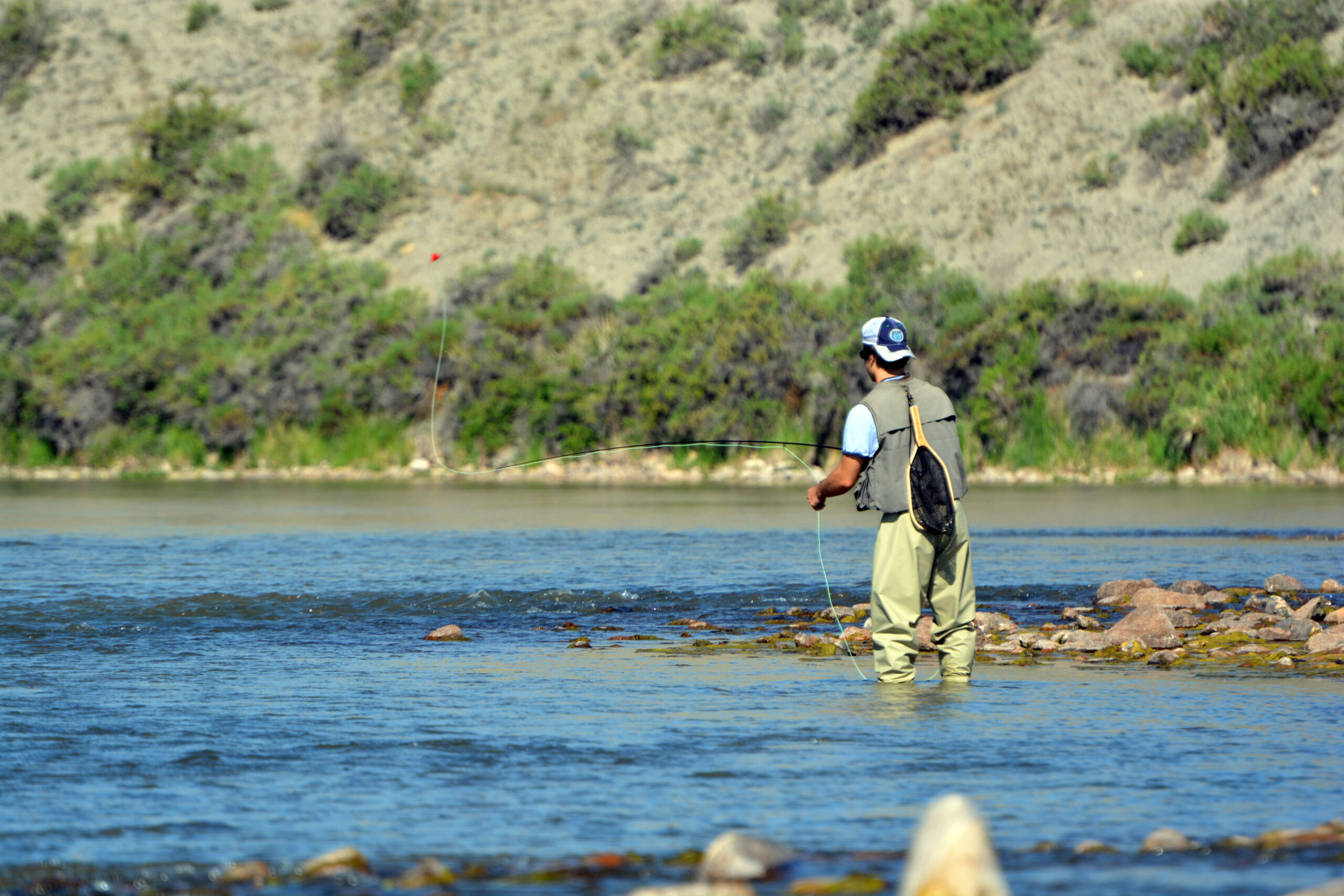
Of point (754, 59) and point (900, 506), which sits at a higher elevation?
point (754, 59)

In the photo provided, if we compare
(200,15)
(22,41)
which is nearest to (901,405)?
(200,15)

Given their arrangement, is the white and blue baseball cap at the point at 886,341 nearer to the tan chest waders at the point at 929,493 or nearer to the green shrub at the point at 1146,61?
the tan chest waders at the point at 929,493

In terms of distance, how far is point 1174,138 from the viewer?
40094 mm

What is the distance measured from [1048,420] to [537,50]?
107 ft

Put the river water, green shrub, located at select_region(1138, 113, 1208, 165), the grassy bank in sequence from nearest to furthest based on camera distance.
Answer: the river water → the grassy bank → green shrub, located at select_region(1138, 113, 1208, 165)

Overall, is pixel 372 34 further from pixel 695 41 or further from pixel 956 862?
pixel 956 862

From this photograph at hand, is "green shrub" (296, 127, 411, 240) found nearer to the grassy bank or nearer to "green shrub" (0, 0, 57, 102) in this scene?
the grassy bank

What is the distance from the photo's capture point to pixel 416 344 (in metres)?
38.3

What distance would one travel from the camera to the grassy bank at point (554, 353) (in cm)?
2894

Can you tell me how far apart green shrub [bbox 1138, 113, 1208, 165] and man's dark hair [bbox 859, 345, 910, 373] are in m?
34.6

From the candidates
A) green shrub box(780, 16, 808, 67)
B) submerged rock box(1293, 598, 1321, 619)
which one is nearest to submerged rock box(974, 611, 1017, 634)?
submerged rock box(1293, 598, 1321, 619)

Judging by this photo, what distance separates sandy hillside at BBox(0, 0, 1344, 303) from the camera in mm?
39156

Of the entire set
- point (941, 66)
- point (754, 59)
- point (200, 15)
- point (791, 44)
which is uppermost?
point (200, 15)

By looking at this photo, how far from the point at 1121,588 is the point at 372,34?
180 feet
